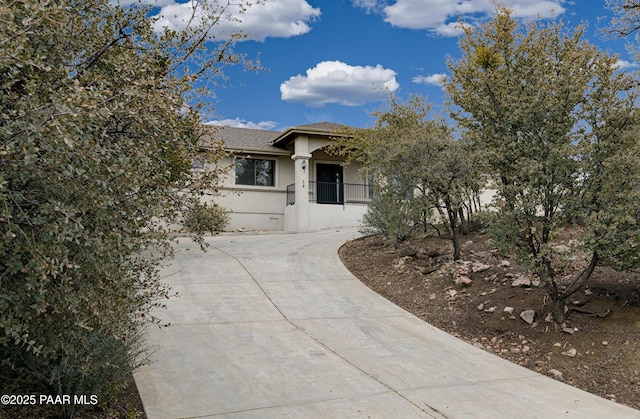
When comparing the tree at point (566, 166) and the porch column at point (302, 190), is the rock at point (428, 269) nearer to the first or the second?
the tree at point (566, 166)

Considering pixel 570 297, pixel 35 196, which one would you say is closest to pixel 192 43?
pixel 35 196

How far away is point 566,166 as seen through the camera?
6273mm

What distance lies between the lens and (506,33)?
8.75m

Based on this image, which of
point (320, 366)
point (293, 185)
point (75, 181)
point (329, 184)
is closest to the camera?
point (75, 181)

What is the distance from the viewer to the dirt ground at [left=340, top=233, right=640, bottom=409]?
18.4 feet

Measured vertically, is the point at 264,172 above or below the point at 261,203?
above

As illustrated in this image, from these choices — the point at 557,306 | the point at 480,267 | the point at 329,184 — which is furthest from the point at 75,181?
the point at 329,184

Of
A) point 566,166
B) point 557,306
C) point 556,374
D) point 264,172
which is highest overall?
point 264,172

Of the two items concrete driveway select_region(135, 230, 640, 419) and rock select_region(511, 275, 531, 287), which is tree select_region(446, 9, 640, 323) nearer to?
rock select_region(511, 275, 531, 287)

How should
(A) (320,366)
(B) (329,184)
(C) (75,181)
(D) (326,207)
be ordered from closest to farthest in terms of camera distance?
(C) (75,181), (A) (320,366), (D) (326,207), (B) (329,184)

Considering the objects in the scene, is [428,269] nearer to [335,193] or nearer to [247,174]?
[335,193]

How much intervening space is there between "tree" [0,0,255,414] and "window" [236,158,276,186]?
16.4 metres

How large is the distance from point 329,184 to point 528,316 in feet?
48.8

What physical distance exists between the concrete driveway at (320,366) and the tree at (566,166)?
5.49ft
